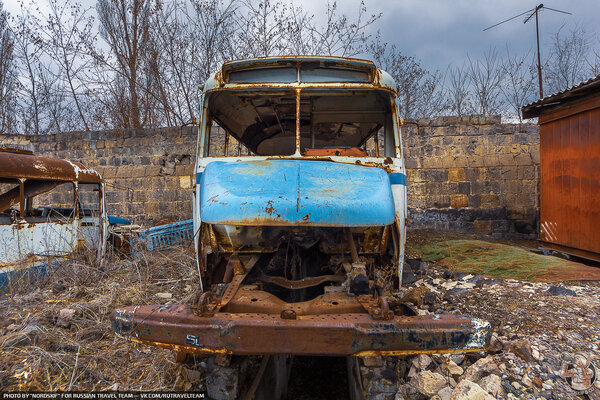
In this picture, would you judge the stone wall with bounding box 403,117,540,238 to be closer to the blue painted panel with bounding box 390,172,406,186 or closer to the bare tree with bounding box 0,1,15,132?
the blue painted panel with bounding box 390,172,406,186

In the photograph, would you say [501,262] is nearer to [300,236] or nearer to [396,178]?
[396,178]

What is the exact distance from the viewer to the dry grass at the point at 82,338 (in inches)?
89.7

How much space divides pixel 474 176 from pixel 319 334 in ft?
22.2

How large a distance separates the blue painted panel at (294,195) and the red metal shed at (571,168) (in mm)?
4243

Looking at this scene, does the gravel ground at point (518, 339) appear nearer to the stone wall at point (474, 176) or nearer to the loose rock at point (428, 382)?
the loose rock at point (428, 382)

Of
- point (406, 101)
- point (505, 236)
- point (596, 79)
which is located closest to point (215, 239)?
point (596, 79)

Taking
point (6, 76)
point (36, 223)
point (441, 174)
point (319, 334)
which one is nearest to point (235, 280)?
point (319, 334)

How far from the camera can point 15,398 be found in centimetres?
205

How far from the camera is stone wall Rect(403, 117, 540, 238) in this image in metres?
6.97

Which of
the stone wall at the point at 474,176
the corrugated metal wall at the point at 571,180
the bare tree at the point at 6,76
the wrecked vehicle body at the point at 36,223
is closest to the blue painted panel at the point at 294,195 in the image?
the wrecked vehicle body at the point at 36,223

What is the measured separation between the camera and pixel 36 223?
4266 mm

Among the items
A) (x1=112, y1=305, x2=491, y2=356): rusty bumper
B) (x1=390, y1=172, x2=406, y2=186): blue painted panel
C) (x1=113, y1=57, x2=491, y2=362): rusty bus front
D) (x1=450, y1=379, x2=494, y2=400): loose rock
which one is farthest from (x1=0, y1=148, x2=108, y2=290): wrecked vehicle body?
(x1=450, y1=379, x2=494, y2=400): loose rock

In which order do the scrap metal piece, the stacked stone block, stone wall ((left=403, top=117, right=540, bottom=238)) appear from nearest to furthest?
the scrap metal piece < stone wall ((left=403, top=117, right=540, bottom=238)) < the stacked stone block

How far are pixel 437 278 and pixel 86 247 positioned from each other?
513cm
